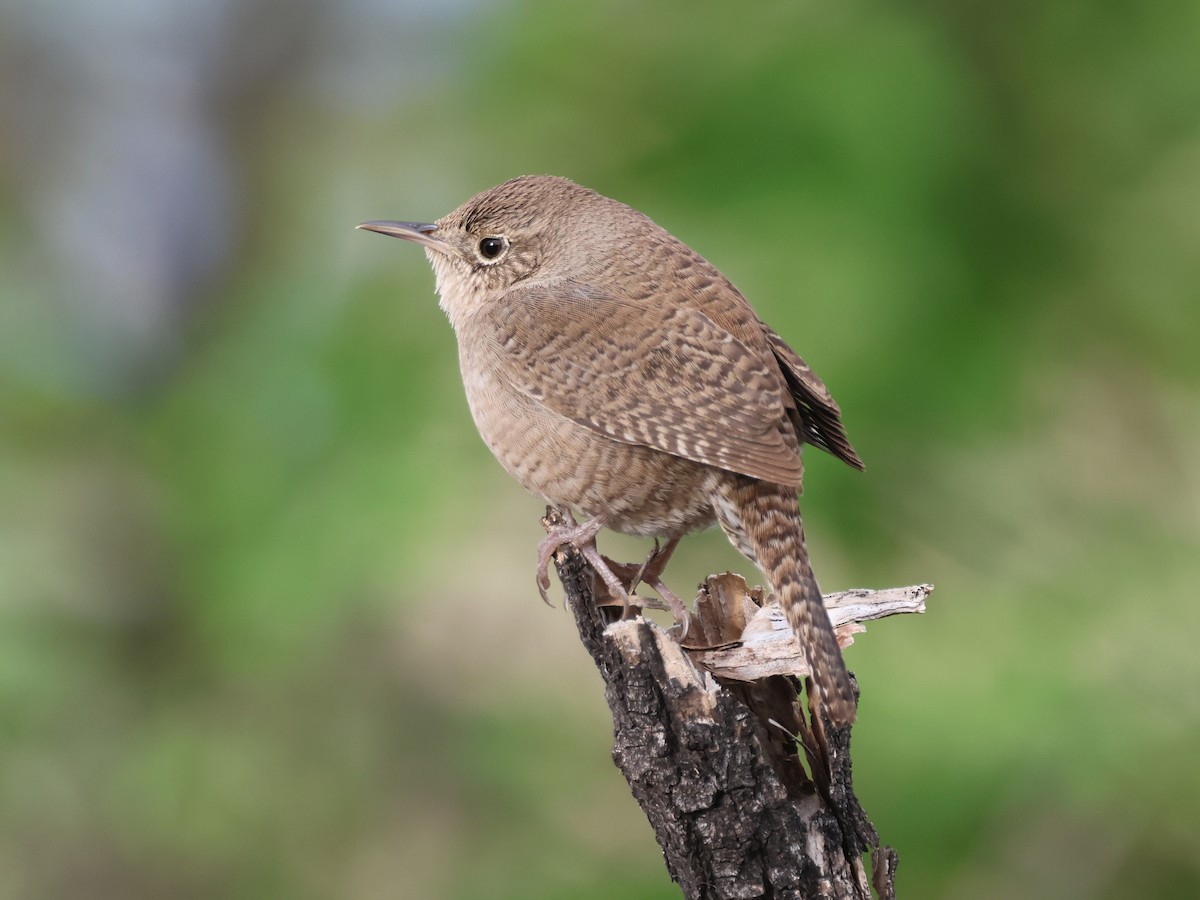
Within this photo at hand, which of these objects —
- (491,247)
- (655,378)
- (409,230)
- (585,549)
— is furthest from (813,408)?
(409,230)

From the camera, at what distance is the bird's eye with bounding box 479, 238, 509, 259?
4129mm

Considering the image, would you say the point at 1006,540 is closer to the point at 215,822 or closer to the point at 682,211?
the point at 682,211

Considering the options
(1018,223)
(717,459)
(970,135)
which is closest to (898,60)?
(970,135)

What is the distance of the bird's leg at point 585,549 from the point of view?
3334 mm

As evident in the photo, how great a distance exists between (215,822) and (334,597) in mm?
1477

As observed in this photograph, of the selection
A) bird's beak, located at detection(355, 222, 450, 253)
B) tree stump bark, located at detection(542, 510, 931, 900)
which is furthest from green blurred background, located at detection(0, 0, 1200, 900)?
tree stump bark, located at detection(542, 510, 931, 900)

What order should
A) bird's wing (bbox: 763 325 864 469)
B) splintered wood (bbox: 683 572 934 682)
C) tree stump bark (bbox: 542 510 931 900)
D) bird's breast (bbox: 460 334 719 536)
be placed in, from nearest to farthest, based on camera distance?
tree stump bark (bbox: 542 510 931 900)
splintered wood (bbox: 683 572 934 682)
bird's breast (bbox: 460 334 719 536)
bird's wing (bbox: 763 325 864 469)

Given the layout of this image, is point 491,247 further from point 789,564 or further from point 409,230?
point 789,564

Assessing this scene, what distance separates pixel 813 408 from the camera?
370 cm

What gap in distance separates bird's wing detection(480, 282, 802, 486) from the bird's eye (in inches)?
17.9

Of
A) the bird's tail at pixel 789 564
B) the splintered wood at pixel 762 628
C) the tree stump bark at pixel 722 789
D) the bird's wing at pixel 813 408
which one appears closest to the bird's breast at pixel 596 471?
the bird's tail at pixel 789 564

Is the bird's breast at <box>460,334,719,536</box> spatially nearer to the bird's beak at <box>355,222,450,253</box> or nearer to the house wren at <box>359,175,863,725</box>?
the house wren at <box>359,175,863,725</box>

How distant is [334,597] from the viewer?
16.4 ft

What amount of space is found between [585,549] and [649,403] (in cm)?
42
